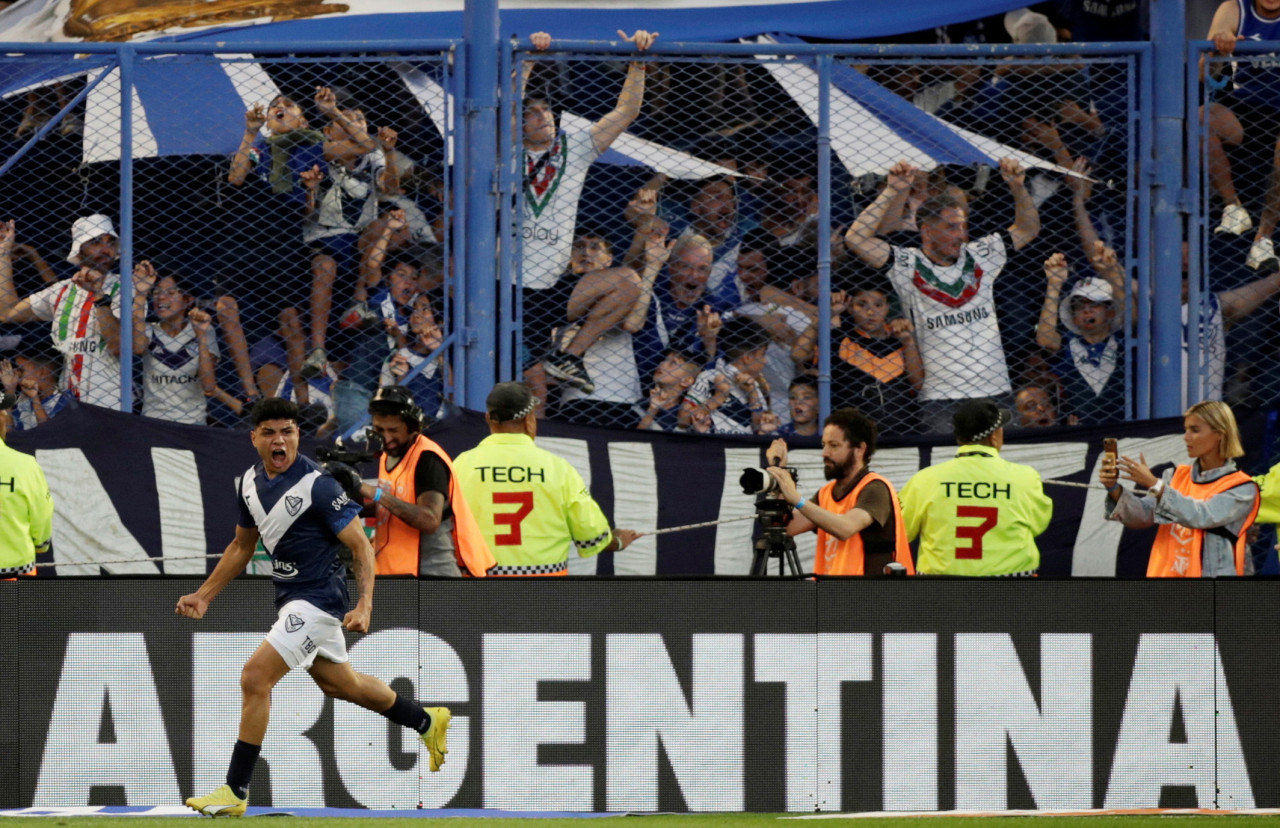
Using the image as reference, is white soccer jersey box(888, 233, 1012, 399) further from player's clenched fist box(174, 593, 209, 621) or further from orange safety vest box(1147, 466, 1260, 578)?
player's clenched fist box(174, 593, 209, 621)

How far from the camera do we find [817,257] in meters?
9.95

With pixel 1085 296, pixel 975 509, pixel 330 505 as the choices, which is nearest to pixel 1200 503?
pixel 975 509

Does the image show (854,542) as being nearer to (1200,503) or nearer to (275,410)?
(1200,503)

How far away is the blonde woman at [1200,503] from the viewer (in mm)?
8211

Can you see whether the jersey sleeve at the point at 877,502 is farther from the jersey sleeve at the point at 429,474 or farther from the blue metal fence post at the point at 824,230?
the jersey sleeve at the point at 429,474

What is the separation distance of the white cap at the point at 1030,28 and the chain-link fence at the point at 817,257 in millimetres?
1103

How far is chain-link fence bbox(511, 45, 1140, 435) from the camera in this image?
387 inches

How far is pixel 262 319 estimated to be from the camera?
33.2 feet

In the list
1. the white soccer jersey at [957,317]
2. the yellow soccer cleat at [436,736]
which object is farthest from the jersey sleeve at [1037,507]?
the yellow soccer cleat at [436,736]

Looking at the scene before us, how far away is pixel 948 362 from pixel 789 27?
2458 mm

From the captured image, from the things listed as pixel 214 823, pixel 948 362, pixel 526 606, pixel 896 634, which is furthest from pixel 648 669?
pixel 948 362

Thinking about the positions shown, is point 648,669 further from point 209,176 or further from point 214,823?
point 209,176

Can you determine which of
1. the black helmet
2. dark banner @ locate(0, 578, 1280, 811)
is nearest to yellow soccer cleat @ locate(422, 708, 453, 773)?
dark banner @ locate(0, 578, 1280, 811)

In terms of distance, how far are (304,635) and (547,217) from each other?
143 inches
